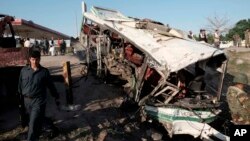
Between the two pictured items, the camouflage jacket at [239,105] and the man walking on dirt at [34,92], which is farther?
the camouflage jacket at [239,105]

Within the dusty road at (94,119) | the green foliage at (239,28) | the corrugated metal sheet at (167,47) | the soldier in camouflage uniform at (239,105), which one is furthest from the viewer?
the green foliage at (239,28)

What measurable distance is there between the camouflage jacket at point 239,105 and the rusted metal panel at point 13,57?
17.6ft

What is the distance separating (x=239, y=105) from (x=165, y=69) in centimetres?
204

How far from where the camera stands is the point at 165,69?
878cm

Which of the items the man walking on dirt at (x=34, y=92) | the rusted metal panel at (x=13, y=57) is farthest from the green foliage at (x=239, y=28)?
the man walking on dirt at (x=34, y=92)

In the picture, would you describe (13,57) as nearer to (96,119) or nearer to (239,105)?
(96,119)

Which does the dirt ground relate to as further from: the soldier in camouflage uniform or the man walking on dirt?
the soldier in camouflage uniform

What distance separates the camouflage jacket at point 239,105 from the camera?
7.82 meters

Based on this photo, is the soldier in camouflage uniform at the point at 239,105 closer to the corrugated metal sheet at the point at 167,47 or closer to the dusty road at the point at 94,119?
the corrugated metal sheet at the point at 167,47

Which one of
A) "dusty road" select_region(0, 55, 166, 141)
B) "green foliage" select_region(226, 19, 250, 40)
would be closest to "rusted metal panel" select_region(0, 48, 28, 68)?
"dusty road" select_region(0, 55, 166, 141)

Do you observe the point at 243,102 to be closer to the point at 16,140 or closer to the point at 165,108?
the point at 165,108

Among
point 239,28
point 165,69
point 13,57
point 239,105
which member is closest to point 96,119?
point 165,69

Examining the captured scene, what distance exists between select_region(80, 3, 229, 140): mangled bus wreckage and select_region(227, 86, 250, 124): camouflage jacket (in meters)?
0.62

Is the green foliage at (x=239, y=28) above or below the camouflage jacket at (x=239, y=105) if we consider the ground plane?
above
